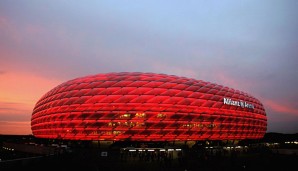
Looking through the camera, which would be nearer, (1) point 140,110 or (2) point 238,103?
(1) point 140,110

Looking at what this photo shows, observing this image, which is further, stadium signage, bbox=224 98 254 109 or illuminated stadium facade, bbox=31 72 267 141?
stadium signage, bbox=224 98 254 109

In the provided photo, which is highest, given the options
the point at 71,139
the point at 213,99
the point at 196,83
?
the point at 196,83

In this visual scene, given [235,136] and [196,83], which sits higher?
[196,83]

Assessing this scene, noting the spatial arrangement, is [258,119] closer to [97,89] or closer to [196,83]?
[196,83]

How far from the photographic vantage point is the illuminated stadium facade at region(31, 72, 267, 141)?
49812 millimetres

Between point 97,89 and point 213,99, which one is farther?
point 213,99

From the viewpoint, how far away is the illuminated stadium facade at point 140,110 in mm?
49812

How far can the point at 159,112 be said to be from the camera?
165ft

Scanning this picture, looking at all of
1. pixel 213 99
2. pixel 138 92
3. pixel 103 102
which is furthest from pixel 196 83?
pixel 103 102

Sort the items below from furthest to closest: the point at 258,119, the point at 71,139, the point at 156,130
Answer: the point at 258,119 < the point at 71,139 < the point at 156,130

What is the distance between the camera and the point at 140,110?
50031 millimetres

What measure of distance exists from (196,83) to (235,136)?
16.1 metres

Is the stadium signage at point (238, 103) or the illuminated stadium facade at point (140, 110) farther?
the stadium signage at point (238, 103)

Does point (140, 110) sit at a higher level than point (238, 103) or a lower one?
lower
